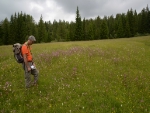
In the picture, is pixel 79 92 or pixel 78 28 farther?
pixel 78 28

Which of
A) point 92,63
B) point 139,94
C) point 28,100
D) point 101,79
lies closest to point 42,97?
point 28,100

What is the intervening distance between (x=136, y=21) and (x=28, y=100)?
9746 cm

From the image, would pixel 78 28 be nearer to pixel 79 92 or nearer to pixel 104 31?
pixel 104 31

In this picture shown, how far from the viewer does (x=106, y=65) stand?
13945mm

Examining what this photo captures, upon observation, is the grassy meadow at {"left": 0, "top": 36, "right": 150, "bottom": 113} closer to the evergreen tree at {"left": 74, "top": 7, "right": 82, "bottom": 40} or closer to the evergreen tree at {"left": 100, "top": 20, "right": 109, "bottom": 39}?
the evergreen tree at {"left": 74, "top": 7, "right": 82, "bottom": 40}

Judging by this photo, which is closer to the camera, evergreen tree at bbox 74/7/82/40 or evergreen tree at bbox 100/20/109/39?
evergreen tree at bbox 74/7/82/40

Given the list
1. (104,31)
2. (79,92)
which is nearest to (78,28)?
(104,31)

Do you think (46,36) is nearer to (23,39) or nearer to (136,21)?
(23,39)

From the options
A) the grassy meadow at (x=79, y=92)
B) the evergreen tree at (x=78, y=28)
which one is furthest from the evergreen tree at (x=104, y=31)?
the grassy meadow at (x=79, y=92)

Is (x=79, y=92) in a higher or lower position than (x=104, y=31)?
lower

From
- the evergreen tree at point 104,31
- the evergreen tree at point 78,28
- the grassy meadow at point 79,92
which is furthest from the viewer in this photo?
the evergreen tree at point 104,31

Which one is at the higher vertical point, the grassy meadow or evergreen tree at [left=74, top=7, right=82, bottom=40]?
evergreen tree at [left=74, top=7, right=82, bottom=40]

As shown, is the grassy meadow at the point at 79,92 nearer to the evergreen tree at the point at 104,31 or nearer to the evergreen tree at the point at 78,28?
the evergreen tree at the point at 78,28

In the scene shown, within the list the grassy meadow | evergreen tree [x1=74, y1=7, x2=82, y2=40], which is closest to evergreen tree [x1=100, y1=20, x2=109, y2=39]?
evergreen tree [x1=74, y1=7, x2=82, y2=40]
